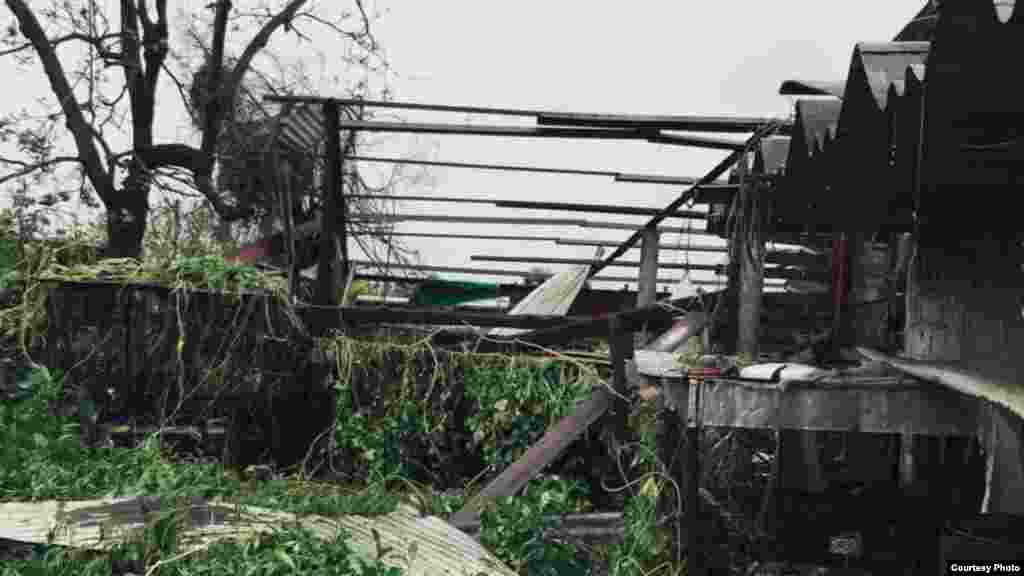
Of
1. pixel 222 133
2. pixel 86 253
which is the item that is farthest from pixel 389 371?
pixel 222 133

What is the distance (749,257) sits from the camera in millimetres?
6473

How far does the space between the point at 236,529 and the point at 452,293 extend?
9.82 metres

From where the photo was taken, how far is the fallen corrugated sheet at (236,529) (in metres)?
4.34

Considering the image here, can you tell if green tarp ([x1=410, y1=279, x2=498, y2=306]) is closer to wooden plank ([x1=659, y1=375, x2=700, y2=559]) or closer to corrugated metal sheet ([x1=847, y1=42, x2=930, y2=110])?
wooden plank ([x1=659, y1=375, x2=700, y2=559])

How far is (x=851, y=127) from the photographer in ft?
13.2

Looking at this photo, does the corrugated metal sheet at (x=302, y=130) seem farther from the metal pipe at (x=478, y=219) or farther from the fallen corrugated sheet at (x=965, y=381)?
the fallen corrugated sheet at (x=965, y=381)

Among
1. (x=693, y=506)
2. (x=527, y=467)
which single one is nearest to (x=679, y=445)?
(x=693, y=506)

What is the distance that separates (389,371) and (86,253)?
8.63 ft

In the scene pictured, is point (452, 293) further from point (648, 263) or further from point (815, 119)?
point (815, 119)

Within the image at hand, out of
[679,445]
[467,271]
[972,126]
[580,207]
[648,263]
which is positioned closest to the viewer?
[972,126]

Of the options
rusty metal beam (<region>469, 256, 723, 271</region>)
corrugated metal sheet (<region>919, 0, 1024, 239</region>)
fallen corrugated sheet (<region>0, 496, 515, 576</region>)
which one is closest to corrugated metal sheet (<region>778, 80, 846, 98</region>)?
corrugated metal sheet (<region>919, 0, 1024, 239</region>)

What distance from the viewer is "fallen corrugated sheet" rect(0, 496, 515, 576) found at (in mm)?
4340

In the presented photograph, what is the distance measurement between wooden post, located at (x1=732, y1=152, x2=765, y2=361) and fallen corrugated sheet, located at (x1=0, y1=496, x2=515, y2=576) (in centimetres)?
265

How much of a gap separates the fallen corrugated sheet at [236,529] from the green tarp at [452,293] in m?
8.90
